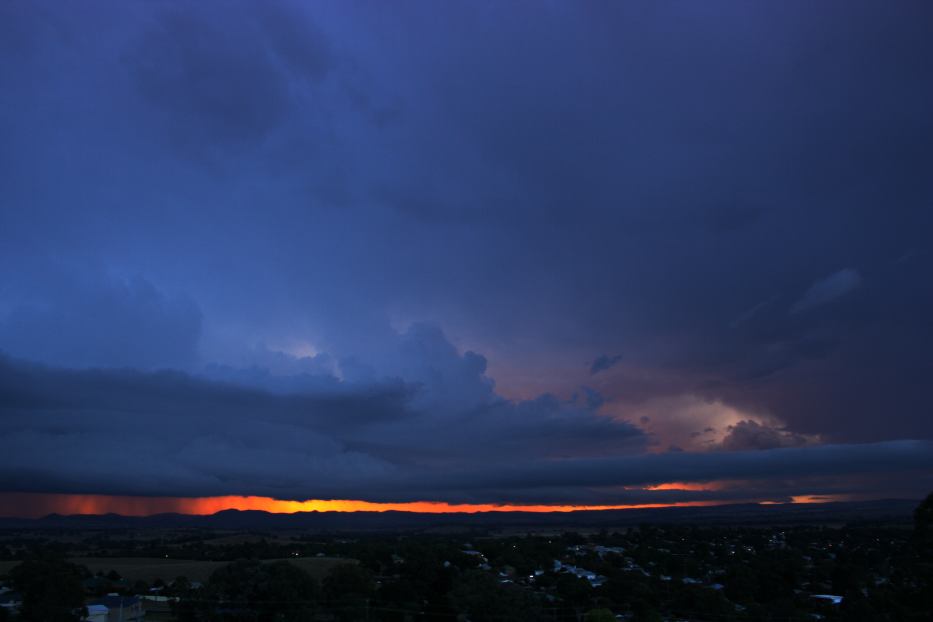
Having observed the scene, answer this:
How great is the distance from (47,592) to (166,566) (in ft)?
270

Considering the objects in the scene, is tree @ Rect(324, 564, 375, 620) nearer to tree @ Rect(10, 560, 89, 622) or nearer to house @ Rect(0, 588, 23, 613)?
tree @ Rect(10, 560, 89, 622)

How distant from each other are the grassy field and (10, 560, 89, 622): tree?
4927cm

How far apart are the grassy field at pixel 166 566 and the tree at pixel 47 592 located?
4927 centimetres

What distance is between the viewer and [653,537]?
19712 centimetres

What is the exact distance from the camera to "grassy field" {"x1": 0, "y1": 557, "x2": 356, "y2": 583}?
11375 cm

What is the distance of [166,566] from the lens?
131250 mm

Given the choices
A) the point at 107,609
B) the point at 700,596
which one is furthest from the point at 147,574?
the point at 700,596

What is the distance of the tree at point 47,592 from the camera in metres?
55.7

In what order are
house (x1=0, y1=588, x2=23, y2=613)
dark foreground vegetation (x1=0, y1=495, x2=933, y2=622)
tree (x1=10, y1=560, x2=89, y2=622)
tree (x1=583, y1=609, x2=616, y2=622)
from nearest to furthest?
1. tree (x1=10, y1=560, x2=89, y2=622)
2. dark foreground vegetation (x1=0, y1=495, x2=933, y2=622)
3. tree (x1=583, y1=609, x2=616, y2=622)
4. house (x1=0, y1=588, x2=23, y2=613)

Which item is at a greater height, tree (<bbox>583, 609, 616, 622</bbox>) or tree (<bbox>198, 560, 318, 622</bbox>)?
tree (<bbox>198, 560, 318, 622</bbox>)

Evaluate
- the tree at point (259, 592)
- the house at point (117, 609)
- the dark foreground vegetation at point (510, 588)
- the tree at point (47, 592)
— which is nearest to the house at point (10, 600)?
the dark foreground vegetation at point (510, 588)

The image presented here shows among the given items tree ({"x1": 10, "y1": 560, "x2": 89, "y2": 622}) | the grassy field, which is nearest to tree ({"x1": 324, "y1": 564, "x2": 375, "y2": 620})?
tree ({"x1": 10, "y1": 560, "x2": 89, "y2": 622})

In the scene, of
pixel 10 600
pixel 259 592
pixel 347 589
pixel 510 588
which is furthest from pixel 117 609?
pixel 510 588

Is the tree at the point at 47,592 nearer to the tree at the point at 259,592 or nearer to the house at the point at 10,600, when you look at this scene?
the tree at the point at 259,592
